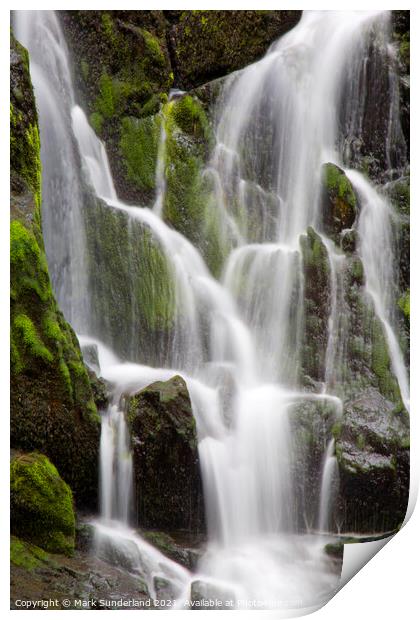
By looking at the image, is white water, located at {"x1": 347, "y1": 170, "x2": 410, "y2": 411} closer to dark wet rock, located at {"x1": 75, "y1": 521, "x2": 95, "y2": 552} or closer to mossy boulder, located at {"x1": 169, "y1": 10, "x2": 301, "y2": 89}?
mossy boulder, located at {"x1": 169, "y1": 10, "x2": 301, "y2": 89}

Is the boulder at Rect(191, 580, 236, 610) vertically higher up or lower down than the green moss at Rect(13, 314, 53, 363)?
lower down

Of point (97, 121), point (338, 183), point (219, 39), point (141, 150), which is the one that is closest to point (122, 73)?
point (97, 121)

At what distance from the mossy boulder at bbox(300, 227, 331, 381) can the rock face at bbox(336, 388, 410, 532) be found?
35 cm

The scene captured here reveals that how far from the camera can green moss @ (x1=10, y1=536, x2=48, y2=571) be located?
4.98 m

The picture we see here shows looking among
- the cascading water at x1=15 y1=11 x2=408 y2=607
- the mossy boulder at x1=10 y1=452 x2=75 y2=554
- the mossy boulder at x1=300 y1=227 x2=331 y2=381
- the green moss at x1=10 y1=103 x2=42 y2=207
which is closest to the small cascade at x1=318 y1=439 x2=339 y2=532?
the cascading water at x1=15 y1=11 x2=408 y2=607

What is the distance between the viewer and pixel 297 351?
5.56 metres

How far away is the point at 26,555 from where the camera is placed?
197 inches

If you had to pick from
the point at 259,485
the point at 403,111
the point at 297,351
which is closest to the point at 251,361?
the point at 297,351

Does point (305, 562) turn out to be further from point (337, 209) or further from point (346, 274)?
point (337, 209)

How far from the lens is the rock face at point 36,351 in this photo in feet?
16.8

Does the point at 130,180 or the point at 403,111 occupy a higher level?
the point at 403,111

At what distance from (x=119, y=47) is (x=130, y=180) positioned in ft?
2.74

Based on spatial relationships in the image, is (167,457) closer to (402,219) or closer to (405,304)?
(405,304)

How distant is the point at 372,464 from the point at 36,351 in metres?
2.19
